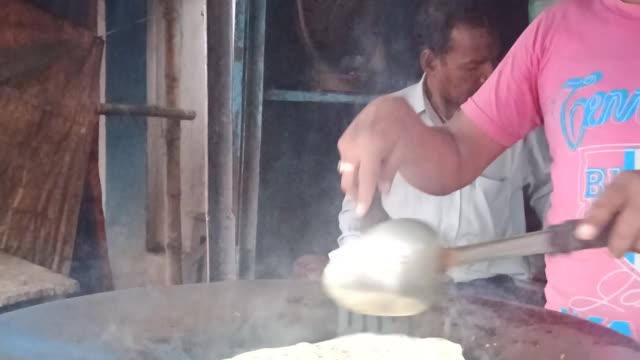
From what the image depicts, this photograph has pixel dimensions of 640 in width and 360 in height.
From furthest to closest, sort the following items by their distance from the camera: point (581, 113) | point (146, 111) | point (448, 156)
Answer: point (146, 111)
point (448, 156)
point (581, 113)

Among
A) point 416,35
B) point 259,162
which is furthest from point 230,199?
point 416,35

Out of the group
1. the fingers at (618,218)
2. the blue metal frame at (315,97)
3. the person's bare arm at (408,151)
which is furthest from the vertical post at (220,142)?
the fingers at (618,218)

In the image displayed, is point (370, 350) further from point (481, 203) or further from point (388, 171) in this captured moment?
point (481, 203)

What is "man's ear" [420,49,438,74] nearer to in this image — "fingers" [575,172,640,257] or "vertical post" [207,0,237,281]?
"vertical post" [207,0,237,281]

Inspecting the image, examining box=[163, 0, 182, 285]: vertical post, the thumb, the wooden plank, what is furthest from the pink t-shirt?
box=[163, 0, 182, 285]: vertical post

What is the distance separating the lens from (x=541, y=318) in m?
1.34

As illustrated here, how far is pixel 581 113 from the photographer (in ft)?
4.50

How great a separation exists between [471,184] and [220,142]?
3.05ft

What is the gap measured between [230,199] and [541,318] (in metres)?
1.39

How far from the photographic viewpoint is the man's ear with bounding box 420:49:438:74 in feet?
9.33

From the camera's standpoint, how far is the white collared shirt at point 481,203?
2789 mm

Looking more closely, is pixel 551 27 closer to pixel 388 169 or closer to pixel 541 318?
pixel 388 169

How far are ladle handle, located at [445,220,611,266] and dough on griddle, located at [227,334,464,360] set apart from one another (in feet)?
0.96

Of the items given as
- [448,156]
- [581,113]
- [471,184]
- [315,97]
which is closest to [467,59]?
[471,184]
